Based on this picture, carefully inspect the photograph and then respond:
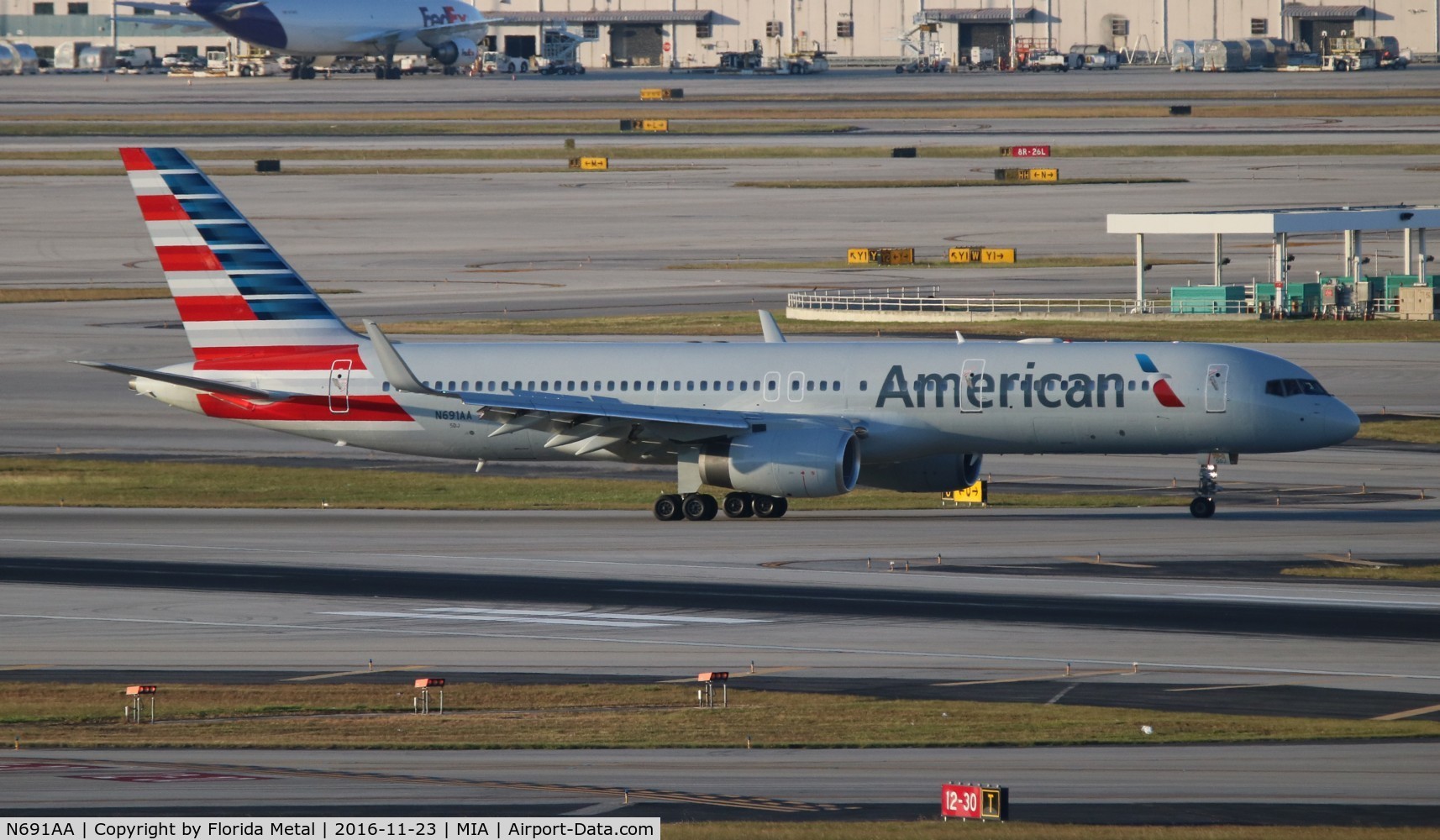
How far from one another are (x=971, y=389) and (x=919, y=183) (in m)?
93.3

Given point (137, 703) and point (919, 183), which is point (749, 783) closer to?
point (137, 703)

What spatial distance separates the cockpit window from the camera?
48.0 meters

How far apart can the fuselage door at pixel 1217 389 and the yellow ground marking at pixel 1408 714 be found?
18.9m

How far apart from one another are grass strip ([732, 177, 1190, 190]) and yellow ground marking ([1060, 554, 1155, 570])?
95934mm

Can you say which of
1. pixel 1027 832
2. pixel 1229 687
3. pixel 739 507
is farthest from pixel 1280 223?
pixel 1027 832

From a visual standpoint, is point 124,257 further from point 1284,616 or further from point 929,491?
point 1284,616

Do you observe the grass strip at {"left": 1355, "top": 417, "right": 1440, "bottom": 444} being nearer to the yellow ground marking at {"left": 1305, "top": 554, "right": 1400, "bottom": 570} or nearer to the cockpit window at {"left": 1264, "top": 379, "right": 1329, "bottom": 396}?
the cockpit window at {"left": 1264, "top": 379, "right": 1329, "bottom": 396}

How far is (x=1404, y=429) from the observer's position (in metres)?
62.1

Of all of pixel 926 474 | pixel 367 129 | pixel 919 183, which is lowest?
pixel 926 474

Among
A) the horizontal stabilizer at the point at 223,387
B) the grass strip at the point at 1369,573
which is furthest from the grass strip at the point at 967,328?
the grass strip at the point at 1369,573

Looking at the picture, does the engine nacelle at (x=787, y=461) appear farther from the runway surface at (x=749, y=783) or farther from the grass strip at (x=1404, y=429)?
the grass strip at (x=1404, y=429)

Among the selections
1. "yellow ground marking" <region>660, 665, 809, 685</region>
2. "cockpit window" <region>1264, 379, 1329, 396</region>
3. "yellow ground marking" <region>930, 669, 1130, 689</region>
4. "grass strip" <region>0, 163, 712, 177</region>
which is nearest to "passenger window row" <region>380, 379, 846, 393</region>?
"cockpit window" <region>1264, 379, 1329, 396</region>

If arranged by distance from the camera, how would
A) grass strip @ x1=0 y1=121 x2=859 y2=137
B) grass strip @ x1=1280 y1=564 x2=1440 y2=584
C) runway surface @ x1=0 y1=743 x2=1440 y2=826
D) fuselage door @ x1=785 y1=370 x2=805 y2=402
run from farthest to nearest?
grass strip @ x1=0 y1=121 x2=859 y2=137, fuselage door @ x1=785 y1=370 x2=805 y2=402, grass strip @ x1=1280 y1=564 x2=1440 y2=584, runway surface @ x1=0 y1=743 x2=1440 y2=826

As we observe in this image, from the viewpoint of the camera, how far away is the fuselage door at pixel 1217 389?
1881 inches
